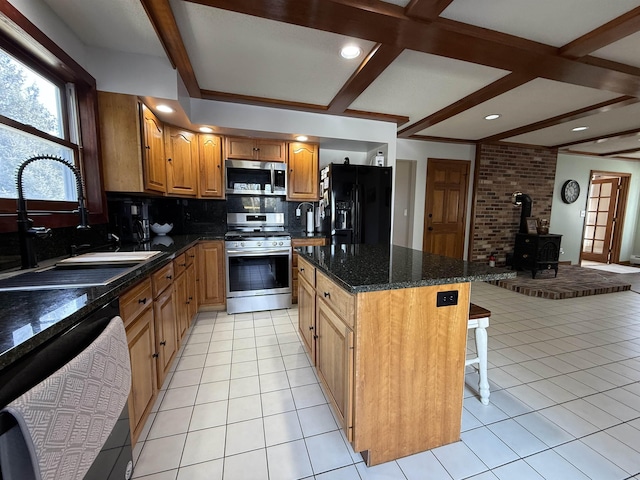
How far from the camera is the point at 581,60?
2133mm

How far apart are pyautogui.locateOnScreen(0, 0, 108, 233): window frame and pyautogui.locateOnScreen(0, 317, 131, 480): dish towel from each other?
119 centimetres

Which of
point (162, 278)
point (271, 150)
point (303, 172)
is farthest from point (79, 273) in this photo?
point (303, 172)

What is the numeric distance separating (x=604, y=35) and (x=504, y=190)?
3533 mm

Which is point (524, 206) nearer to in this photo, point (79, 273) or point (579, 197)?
point (579, 197)

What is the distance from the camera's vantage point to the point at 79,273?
1369mm

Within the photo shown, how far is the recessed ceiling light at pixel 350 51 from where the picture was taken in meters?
2.05

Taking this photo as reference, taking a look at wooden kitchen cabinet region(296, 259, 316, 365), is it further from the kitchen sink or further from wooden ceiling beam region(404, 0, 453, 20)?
wooden ceiling beam region(404, 0, 453, 20)

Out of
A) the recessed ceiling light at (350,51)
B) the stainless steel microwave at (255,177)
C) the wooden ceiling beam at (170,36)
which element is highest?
the recessed ceiling light at (350,51)

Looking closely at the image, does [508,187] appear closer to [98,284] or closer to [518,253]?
[518,253]

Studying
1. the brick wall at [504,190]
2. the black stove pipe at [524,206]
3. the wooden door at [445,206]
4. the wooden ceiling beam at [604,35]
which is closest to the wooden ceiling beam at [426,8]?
the wooden ceiling beam at [604,35]

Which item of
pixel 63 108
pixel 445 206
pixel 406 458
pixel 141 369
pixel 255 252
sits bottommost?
pixel 406 458

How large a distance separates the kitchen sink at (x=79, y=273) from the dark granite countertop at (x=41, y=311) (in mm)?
60

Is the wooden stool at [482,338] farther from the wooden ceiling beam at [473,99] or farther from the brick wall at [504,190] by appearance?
the brick wall at [504,190]

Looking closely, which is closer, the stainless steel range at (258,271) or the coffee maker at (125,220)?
the coffee maker at (125,220)
